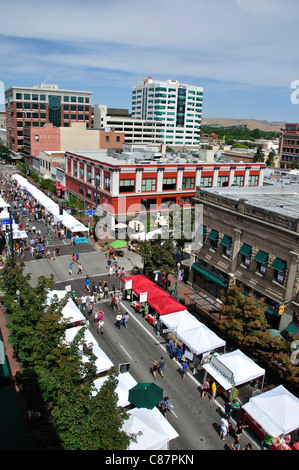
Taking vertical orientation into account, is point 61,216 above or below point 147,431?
above

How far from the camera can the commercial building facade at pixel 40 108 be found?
397ft

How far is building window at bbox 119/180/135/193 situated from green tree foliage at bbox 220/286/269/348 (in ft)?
98.9

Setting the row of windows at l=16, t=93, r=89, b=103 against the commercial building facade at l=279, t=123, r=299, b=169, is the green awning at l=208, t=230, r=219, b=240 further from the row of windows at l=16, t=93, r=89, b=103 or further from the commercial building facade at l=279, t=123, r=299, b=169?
the commercial building facade at l=279, t=123, r=299, b=169

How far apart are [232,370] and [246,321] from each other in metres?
3.36

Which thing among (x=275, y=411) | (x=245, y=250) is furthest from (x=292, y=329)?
(x=275, y=411)

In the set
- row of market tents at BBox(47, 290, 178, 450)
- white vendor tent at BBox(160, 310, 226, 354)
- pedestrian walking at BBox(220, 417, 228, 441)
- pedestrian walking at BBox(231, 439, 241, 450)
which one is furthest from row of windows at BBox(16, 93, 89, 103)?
pedestrian walking at BBox(231, 439, 241, 450)

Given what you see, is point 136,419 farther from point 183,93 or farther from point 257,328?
point 183,93

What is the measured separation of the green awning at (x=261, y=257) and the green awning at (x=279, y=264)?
993 mm

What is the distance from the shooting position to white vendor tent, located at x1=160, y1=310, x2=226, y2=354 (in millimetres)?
22406

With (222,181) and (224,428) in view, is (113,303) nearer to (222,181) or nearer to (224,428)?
(224,428)

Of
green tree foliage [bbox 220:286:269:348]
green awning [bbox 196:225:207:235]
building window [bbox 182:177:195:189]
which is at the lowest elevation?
green tree foliage [bbox 220:286:269:348]

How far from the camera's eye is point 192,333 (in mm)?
23250

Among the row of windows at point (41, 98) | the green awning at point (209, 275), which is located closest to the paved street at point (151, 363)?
the green awning at point (209, 275)
